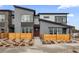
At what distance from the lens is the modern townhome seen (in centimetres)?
201

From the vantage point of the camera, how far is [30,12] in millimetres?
2117

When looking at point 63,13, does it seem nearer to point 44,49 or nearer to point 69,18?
point 69,18

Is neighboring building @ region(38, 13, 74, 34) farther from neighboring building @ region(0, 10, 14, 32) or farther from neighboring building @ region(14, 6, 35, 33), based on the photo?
neighboring building @ region(0, 10, 14, 32)

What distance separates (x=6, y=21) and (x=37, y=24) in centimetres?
54

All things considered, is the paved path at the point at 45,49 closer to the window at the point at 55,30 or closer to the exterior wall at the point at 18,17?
the window at the point at 55,30

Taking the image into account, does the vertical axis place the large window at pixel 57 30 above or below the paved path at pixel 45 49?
above

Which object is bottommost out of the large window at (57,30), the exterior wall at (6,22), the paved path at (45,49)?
the paved path at (45,49)

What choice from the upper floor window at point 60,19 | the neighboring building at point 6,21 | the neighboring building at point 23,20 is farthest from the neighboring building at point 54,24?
the neighboring building at point 6,21

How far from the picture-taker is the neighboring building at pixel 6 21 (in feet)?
6.50

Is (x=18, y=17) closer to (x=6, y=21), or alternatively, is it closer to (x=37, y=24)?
(x=6, y=21)

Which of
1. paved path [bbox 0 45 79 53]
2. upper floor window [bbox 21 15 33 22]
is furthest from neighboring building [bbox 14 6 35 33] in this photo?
paved path [bbox 0 45 79 53]

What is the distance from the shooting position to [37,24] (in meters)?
2.04

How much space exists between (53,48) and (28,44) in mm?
465
